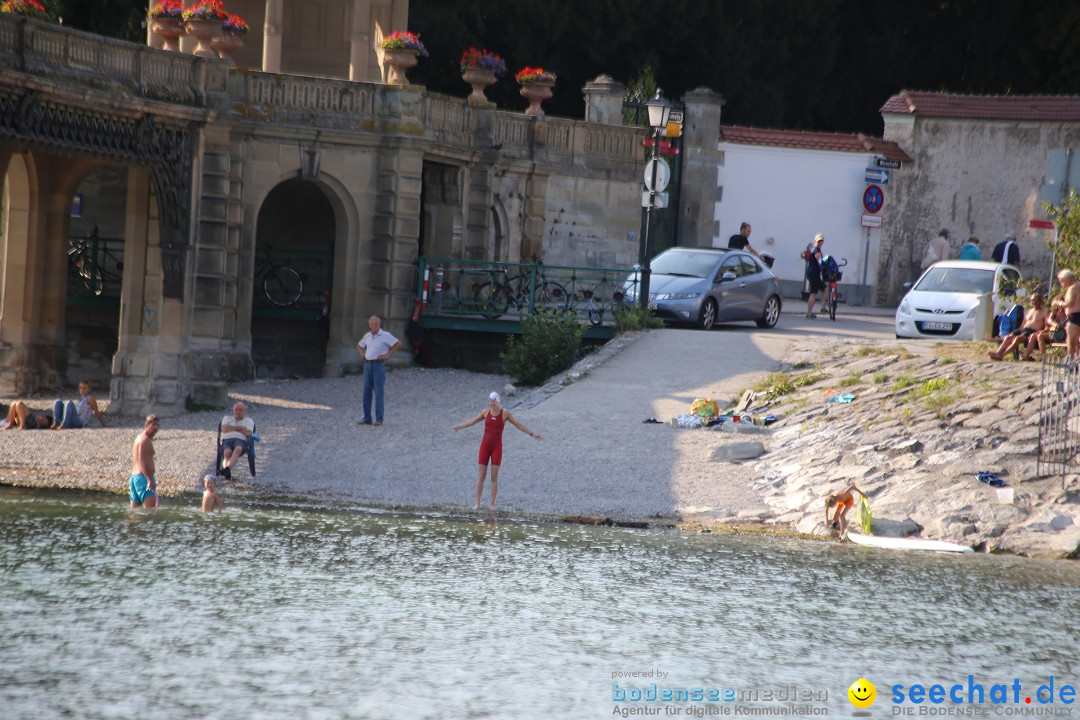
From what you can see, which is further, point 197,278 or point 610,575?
point 197,278

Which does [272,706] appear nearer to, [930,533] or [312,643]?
[312,643]

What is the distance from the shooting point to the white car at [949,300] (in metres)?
25.3

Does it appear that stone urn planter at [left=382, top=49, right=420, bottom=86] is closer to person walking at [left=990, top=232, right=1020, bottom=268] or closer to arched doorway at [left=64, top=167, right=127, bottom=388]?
arched doorway at [left=64, top=167, right=127, bottom=388]

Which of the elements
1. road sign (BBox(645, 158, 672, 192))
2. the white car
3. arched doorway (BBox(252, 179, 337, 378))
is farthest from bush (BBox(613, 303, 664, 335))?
arched doorway (BBox(252, 179, 337, 378))

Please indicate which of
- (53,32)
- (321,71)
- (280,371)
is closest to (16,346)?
(280,371)

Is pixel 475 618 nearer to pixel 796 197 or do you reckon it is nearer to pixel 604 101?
pixel 604 101

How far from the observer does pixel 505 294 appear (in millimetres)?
27281

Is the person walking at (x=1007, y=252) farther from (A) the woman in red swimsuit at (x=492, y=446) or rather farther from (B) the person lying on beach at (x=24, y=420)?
(B) the person lying on beach at (x=24, y=420)

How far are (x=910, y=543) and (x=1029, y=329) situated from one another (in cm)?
595

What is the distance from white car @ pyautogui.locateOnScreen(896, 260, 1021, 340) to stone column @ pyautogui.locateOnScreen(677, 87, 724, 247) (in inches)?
345

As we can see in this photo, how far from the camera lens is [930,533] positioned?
16875mm

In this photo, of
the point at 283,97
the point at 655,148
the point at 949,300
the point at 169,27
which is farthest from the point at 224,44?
the point at 949,300

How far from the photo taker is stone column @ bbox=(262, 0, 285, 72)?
96.7 feet

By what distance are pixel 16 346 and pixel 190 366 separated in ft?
13.6
